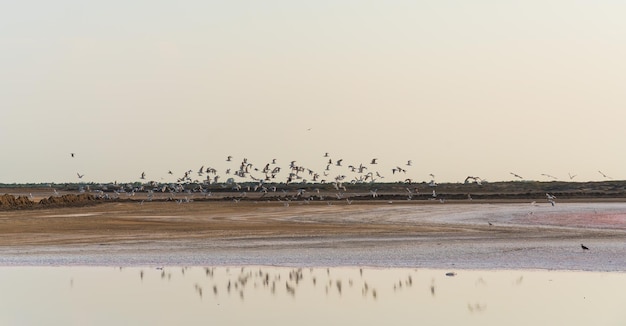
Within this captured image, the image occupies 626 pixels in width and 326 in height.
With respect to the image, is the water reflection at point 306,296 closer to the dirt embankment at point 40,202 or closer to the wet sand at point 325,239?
the wet sand at point 325,239

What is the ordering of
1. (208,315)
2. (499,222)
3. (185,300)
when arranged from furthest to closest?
(499,222), (185,300), (208,315)

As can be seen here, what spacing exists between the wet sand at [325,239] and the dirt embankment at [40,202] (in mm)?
7595

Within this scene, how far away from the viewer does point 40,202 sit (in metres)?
65.4

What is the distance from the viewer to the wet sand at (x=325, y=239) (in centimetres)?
2955

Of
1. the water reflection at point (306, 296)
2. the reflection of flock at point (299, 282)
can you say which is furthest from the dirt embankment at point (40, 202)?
the reflection of flock at point (299, 282)

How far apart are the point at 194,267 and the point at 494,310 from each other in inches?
409

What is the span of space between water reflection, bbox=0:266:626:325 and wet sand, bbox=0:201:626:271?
86.6 inches

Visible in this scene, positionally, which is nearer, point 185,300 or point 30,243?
point 185,300

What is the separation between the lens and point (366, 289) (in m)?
23.3

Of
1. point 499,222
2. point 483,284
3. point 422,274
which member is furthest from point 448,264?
→ point 499,222

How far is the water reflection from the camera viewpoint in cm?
1953

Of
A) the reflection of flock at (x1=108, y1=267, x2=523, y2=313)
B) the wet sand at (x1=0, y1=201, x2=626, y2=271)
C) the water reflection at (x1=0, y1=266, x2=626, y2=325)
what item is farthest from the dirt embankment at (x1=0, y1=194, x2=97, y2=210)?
the reflection of flock at (x1=108, y1=267, x2=523, y2=313)

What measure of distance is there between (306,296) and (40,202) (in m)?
46.1

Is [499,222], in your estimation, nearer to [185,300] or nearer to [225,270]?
[225,270]
